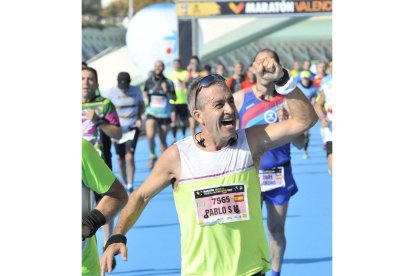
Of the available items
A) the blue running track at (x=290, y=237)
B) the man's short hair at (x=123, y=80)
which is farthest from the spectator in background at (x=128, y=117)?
the blue running track at (x=290, y=237)

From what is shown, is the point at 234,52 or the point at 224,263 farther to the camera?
the point at 234,52

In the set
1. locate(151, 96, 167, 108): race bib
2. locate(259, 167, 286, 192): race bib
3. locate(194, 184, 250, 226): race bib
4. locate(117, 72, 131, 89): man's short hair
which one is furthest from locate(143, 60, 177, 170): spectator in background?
locate(194, 184, 250, 226): race bib

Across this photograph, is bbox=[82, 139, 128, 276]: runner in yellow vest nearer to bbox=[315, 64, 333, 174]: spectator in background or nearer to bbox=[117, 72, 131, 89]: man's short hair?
bbox=[315, 64, 333, 174]: spectator in background

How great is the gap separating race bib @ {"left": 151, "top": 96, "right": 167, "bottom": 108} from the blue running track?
126 centimetres

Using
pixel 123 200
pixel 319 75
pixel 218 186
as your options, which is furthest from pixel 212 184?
pixel 319 75

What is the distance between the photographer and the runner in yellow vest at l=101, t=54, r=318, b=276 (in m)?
4.85

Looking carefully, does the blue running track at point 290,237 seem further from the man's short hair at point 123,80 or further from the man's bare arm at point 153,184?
the man's bare arm at point 153,184

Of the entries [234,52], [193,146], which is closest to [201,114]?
[193,146]

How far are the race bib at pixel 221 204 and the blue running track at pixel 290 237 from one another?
4185 millimetres

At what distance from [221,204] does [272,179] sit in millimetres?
3326
